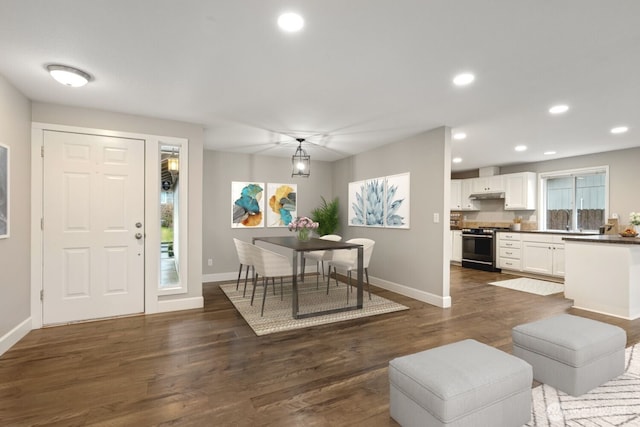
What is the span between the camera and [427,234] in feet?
14.7

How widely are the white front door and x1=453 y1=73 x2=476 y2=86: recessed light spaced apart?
3.47 metres

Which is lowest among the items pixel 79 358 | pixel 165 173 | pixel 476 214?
pixel 79 358

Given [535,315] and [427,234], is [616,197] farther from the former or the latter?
[427,234]

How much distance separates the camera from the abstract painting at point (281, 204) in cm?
631

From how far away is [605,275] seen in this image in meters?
3.94

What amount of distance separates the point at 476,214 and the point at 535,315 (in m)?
4.47

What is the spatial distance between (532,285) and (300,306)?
4.14 meters

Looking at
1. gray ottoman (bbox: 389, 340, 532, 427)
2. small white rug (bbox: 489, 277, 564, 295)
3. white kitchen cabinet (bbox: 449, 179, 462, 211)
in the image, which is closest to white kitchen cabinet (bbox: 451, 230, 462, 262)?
white kitchen cabinet (bbox: 449, 179, 462, 211)

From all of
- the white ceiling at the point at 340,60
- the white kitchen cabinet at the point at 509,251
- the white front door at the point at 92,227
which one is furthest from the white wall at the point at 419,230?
the white front door at the point at 92,227

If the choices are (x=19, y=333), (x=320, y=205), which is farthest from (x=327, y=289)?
(x=19, y=333)

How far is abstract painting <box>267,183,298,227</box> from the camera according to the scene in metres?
6.31

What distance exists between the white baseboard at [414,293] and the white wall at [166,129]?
2882mm

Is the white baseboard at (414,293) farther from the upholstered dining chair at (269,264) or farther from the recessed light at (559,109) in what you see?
the recessed light at (559,109)

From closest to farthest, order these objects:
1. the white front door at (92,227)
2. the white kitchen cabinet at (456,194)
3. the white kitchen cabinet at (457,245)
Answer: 1. the white front door at (92,227)
2. the white kitchen cabinet at (457,245)
3. the white kitchen cabinet at (456,194)
